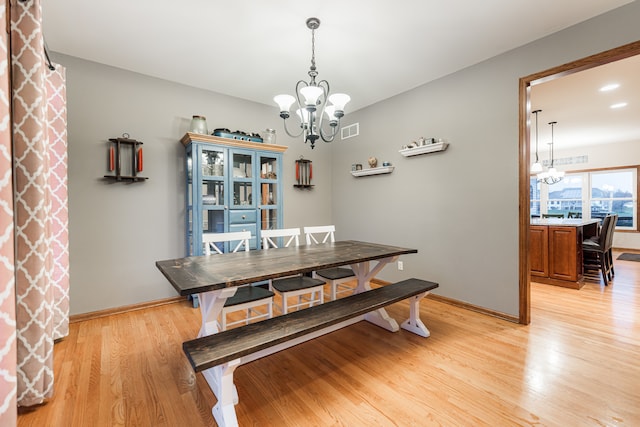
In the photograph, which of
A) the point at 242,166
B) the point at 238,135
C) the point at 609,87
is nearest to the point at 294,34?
the point at 238,135

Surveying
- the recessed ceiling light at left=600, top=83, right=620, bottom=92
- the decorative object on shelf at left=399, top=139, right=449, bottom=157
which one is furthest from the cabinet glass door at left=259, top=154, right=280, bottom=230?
the recessed ceiling light at left=600, top=83, right=620, bottom=92

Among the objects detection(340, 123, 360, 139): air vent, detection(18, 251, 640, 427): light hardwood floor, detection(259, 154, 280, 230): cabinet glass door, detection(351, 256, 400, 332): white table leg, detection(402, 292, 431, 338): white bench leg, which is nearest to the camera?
detection(18, 251, 640, 427): light hardwood floor

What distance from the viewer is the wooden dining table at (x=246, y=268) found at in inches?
60.0

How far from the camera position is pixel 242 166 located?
3.42m

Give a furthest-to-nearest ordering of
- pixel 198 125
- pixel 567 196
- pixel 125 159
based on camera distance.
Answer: pixel 567 196 → pixel 198 125 → pixel 125 159

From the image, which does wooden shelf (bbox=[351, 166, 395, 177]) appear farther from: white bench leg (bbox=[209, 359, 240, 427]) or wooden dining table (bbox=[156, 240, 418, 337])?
white bench leg (bbox=[209, 359, 240, 427])

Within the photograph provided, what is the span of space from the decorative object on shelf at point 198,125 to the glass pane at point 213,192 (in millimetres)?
567

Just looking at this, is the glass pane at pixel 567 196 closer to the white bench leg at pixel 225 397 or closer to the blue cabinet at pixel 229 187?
the blue cabinet at pixel 229 187

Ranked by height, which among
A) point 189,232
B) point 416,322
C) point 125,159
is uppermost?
point 125,159

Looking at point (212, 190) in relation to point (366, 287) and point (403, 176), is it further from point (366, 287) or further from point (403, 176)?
point (403, 176)

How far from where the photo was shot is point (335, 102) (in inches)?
84.7

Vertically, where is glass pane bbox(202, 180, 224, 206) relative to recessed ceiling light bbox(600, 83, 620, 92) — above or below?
below

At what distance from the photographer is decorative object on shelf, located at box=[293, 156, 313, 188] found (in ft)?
13.9

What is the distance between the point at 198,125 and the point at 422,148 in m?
2.58
